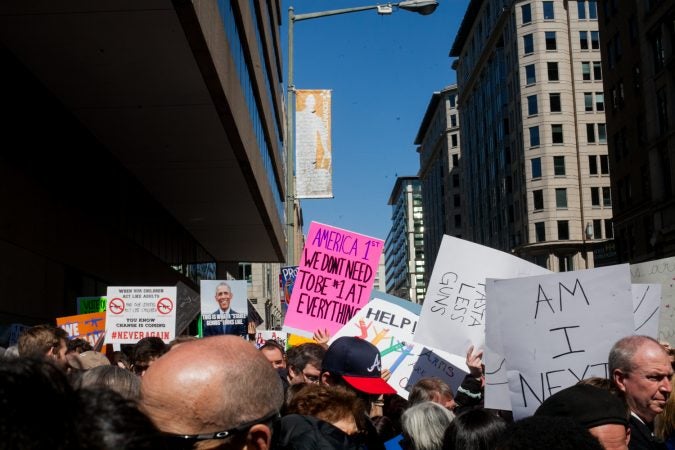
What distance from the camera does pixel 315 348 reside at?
5562 millimetres

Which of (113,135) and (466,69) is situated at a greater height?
(466,69)

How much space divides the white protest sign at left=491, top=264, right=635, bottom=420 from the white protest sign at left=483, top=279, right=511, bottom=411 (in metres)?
0.06

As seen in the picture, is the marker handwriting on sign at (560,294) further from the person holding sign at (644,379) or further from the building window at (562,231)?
the building window at (562,231)

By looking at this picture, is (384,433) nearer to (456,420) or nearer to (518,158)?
(456,420)

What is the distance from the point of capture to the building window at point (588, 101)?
75.9 meters

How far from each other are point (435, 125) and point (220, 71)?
118151mm

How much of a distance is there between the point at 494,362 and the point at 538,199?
2871 inches

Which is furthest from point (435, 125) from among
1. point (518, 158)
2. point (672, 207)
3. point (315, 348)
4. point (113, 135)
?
point (315, 348)

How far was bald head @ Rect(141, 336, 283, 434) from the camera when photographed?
198 cm

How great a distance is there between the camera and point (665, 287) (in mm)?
6473

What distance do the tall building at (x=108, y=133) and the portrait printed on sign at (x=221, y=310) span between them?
80cm

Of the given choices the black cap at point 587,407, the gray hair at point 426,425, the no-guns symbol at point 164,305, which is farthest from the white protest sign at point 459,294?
the no-guns symbol at point 164,305

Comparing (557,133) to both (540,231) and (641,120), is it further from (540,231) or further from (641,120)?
(641,120)

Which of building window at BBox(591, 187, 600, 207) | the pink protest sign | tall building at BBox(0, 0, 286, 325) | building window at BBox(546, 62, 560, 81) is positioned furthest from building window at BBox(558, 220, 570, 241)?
the pink protest sign
